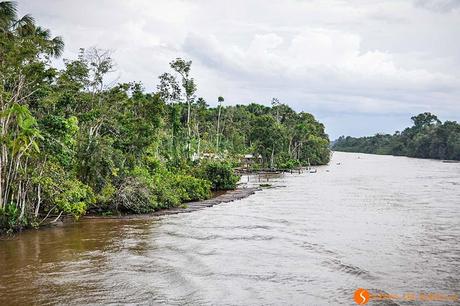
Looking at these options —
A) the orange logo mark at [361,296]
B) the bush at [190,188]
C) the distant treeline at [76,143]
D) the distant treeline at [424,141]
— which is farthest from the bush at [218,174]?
the distant treeline at [424,141]

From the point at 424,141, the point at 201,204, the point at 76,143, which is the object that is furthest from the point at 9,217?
the point at 424,141

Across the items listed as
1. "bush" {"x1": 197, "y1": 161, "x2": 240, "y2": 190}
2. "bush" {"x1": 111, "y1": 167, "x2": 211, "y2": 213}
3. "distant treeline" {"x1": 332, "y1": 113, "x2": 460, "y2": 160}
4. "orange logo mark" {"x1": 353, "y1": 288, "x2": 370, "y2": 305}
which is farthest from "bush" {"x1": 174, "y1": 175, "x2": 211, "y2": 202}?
"distant treeline" {"x1": 332, "y1": 113, "x2": 460, "y2": 160}

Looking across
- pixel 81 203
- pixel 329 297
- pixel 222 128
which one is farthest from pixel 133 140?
pixel 222 128

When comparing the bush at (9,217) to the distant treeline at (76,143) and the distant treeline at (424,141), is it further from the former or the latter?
the distant treeline at (424,141)

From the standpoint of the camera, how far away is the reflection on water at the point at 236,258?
45.4 ft

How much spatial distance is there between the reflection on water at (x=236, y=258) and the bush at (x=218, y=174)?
41.3 feet

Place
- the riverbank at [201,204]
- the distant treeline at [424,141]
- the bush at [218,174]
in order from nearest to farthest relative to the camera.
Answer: the riverbank at [201,204], the bush at [218,174], the distant treeline at [424,141]

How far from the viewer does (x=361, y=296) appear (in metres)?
13.6

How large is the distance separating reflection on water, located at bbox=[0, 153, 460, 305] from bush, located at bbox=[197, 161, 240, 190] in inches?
496

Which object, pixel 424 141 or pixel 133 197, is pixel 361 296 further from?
pixel 424 141

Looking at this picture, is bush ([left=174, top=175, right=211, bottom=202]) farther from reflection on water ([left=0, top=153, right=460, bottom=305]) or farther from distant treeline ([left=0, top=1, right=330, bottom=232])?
reflection on water ([left=0, top=153, right=460, bottom=305])

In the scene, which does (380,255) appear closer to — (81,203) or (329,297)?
(329,297)

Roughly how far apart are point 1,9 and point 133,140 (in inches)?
445

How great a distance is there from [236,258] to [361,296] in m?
5.59
